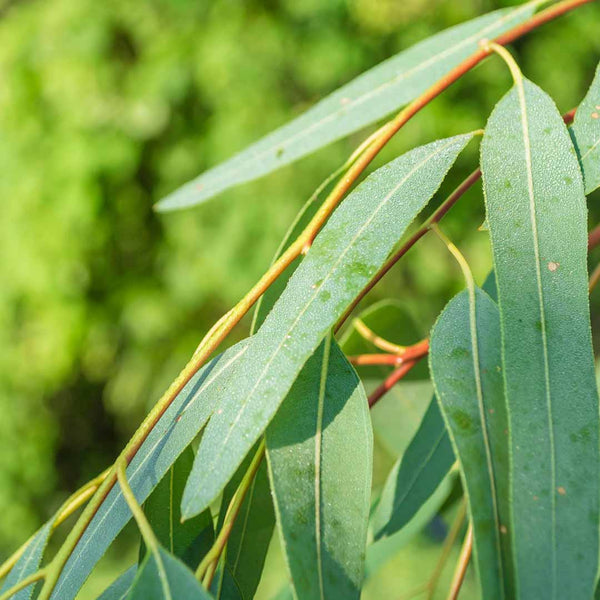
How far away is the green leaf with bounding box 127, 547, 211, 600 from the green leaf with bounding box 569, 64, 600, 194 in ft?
0.98

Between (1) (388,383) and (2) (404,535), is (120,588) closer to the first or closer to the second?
(1) (388,383)

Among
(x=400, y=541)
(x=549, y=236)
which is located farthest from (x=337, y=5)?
(x=549, y=236)

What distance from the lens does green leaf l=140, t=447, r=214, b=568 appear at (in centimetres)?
52

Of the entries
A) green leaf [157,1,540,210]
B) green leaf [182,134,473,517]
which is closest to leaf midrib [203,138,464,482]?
green leaf [182,134,473,517]

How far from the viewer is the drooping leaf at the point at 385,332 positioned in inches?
33.5

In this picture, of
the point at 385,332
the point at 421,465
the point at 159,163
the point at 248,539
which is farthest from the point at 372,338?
the point at 159,163

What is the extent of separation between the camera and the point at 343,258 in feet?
1.48

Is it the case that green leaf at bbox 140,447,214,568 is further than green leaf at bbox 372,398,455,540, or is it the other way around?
green leaf at bbox 372,398,455,540

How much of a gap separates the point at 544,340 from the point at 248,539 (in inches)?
9.2

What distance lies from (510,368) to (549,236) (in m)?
0.09

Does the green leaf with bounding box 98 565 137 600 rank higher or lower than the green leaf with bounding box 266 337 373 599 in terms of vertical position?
lower

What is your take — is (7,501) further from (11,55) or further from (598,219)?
(598,219)

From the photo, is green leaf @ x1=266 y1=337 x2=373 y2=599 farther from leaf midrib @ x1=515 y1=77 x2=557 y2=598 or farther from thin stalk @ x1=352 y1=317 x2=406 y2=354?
thin stalk @ x1=352 y1=317 x2=406 y2=354

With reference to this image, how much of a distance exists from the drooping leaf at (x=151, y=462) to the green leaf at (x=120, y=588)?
7 centimetres
